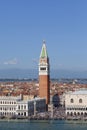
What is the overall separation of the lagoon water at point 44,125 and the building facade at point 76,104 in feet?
16.4

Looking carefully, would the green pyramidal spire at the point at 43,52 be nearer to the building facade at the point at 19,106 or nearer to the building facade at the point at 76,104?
the building facade at the point at 19,106

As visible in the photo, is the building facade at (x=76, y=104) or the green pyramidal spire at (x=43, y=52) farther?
the green pyramidal spire at (x=43, y=52)

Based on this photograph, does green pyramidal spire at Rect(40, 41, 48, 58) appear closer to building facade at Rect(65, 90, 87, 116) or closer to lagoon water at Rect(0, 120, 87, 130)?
building facade at Rect(65, 90, 87, 116)

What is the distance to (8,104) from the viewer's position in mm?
45688

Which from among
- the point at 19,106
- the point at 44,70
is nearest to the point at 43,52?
the point at 44,70

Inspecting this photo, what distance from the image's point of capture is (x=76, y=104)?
1759 inches

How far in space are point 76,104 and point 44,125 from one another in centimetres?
769

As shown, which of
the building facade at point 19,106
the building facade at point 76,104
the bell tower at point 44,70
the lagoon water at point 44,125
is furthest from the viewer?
the bell tower at point 44,70

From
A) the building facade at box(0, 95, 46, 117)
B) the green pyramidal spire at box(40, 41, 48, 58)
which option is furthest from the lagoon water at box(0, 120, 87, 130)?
the green pyramidal spire at box(40, 41, 48, 58)

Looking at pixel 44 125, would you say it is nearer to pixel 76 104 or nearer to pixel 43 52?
pixel 76 104

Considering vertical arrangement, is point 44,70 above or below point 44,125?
above

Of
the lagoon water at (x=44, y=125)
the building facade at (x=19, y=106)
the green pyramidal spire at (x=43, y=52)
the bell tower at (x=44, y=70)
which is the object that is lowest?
the lagoon water at (x=44, y=125)

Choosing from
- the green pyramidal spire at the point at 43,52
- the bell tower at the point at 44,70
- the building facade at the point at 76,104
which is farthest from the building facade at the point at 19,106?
the green pyramidal spire at the point at 43,52

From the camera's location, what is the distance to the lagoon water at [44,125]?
35.5 m
